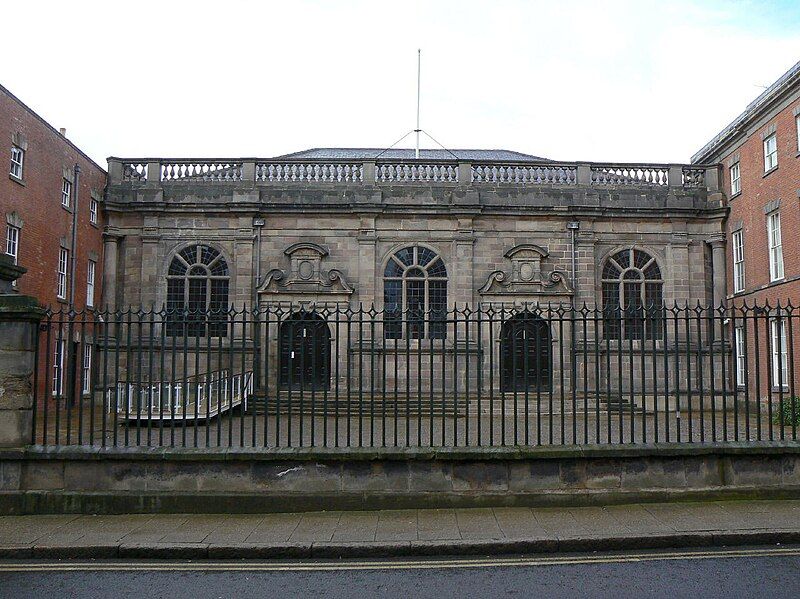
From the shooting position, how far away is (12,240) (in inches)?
637

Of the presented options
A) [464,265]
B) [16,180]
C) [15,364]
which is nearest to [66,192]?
[16,180]

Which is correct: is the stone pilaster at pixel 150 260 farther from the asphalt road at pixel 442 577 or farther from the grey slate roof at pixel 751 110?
the grey slate roof at pixel 751 110

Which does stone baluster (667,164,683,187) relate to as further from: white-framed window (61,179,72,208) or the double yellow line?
white-framed window (61,179,72,208)

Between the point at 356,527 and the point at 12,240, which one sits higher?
the point at 12,240

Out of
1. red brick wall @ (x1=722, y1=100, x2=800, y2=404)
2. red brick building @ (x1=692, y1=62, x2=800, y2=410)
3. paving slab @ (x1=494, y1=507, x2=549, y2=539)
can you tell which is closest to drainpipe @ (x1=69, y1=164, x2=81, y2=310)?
paving slab @ (x1=494, y1=507, x2=549, y2=539)

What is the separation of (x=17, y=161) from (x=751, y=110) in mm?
20381

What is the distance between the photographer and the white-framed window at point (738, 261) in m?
20.5

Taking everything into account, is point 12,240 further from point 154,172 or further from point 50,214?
point 154,172

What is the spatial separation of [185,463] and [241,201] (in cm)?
1475

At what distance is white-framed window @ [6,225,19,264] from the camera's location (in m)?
15.9

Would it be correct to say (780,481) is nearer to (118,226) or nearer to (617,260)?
(617,260)

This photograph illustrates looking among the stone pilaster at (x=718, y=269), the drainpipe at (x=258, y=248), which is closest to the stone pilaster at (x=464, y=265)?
the drainpipe at (x=258, y=248)

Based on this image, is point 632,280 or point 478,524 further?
point 632,280

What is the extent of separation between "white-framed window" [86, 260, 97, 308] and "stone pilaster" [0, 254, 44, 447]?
43.7ft
